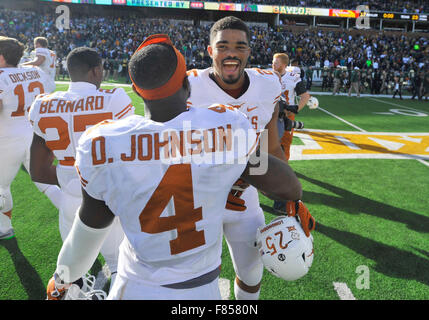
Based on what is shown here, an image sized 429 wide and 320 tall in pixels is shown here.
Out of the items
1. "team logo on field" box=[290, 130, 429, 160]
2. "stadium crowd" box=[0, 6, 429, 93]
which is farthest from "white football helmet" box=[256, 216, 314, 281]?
"stadium crowd" box=[0, 6, 429, 93]

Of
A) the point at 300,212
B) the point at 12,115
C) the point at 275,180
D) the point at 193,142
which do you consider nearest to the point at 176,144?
the point at 193,142

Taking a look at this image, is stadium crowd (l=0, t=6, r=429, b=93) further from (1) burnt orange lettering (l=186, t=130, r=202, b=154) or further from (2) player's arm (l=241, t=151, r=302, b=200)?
(1) burnt orange lettering (l=186, t=130, r=202, b=154)

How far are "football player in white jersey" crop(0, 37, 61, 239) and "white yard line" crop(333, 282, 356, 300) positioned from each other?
145 inches

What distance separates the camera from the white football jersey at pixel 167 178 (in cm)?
136

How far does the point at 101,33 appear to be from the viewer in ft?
105

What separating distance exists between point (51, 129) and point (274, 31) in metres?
35.6

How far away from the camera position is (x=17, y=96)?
3768 mm

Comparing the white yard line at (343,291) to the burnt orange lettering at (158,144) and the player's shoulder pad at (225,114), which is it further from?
the burnt orange lettering at (158,144)

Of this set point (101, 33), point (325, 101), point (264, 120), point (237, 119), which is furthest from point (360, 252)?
point (101, 33)

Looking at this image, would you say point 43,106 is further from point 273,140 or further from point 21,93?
point 273,140

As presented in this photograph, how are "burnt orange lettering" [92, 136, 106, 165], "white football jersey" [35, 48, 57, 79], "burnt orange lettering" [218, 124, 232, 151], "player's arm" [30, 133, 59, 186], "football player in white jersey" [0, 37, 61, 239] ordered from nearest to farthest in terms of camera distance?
1. "burnt orange lettering" [92, 136, 106, 165]
2. "burnt orange lettering" [218, 124, 232, 151]
3. "player's arm" [30, 133, 59, 186]
4. "football player in white jersey" [0, 37, 61, 239]
5. "white football jersey" [35, 48, 57, 79]

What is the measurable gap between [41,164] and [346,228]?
12.3 feet

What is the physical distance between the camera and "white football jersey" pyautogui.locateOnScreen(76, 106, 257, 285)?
1361 millimetres

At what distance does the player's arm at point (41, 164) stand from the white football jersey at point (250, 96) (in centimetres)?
125
